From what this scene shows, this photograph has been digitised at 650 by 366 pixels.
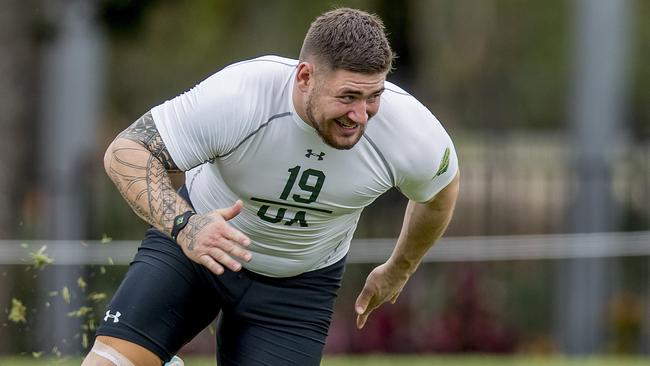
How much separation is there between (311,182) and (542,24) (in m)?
28.3

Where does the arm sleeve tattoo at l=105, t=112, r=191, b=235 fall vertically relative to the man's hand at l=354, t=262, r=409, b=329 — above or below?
above

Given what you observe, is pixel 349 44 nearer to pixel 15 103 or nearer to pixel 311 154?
pixel 311 154

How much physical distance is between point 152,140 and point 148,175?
6.4 inches

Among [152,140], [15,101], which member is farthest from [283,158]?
[15,101]

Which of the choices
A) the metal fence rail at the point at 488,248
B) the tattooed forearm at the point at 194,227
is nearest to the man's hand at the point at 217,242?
the tattooed forearm at the point at 194,227

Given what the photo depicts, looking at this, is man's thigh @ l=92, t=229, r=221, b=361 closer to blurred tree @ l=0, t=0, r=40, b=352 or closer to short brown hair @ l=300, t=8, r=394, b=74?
short brown hair @ l=300, t=8, r=394, b=74

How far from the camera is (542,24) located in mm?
32875

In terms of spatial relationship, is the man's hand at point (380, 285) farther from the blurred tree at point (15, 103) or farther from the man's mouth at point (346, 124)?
the blurred tree at point (15, 103)

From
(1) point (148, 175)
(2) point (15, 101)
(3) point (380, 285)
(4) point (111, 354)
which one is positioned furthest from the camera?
(2) point (15, 101)

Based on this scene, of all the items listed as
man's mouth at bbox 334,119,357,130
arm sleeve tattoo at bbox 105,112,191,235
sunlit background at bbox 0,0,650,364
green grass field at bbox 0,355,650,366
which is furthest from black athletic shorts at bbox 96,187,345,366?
sunlit background at bbox 0,0,650,364

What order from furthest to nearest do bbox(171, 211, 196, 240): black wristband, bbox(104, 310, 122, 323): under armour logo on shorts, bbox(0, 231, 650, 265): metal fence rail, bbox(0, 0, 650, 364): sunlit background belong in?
bbox(0, 0, 650, 364): sunlit background → bbox(0, 231, 650, 265): metal fence rail → bbox(104, 310, 122, 323): under armour logo on shorts → bbox(171, 211, 196, 240): black wristband

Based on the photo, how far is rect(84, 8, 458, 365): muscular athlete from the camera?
498 cm

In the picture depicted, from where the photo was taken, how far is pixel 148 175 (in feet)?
16.2

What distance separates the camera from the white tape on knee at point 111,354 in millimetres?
5223
